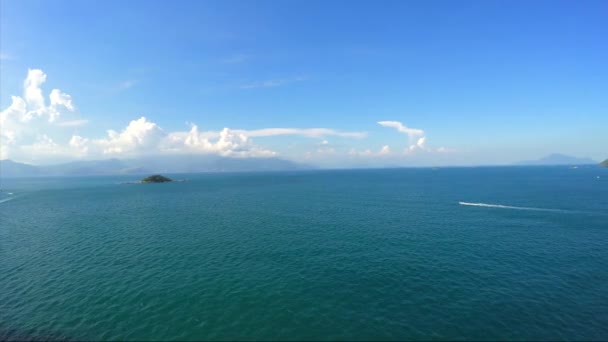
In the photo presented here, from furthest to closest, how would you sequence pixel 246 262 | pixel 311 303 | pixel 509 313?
1. pixel 246 262
2. pixel 311 303
3. pixel 509 313

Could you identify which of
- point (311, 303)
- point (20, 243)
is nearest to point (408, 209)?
point (311, 303)

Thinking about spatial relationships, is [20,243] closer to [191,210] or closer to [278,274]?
[191,210]

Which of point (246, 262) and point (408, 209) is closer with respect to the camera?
point (246, 262)

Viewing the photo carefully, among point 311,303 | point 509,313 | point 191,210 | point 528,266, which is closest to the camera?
point 509,313

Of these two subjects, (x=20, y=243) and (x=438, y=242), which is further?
(x=20, y=243)

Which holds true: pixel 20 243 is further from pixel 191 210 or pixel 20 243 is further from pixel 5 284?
pixel 191 210

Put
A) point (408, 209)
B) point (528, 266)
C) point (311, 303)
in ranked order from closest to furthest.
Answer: point (311, 303) → point (528, 266) → point (408, 209)

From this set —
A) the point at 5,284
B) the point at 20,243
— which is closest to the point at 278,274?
the point at 5,284

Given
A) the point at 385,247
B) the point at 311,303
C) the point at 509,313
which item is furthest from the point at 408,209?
the point at 311,303

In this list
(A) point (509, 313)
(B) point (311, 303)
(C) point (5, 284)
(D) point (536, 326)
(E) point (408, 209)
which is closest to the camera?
(D) point (536, 326)
